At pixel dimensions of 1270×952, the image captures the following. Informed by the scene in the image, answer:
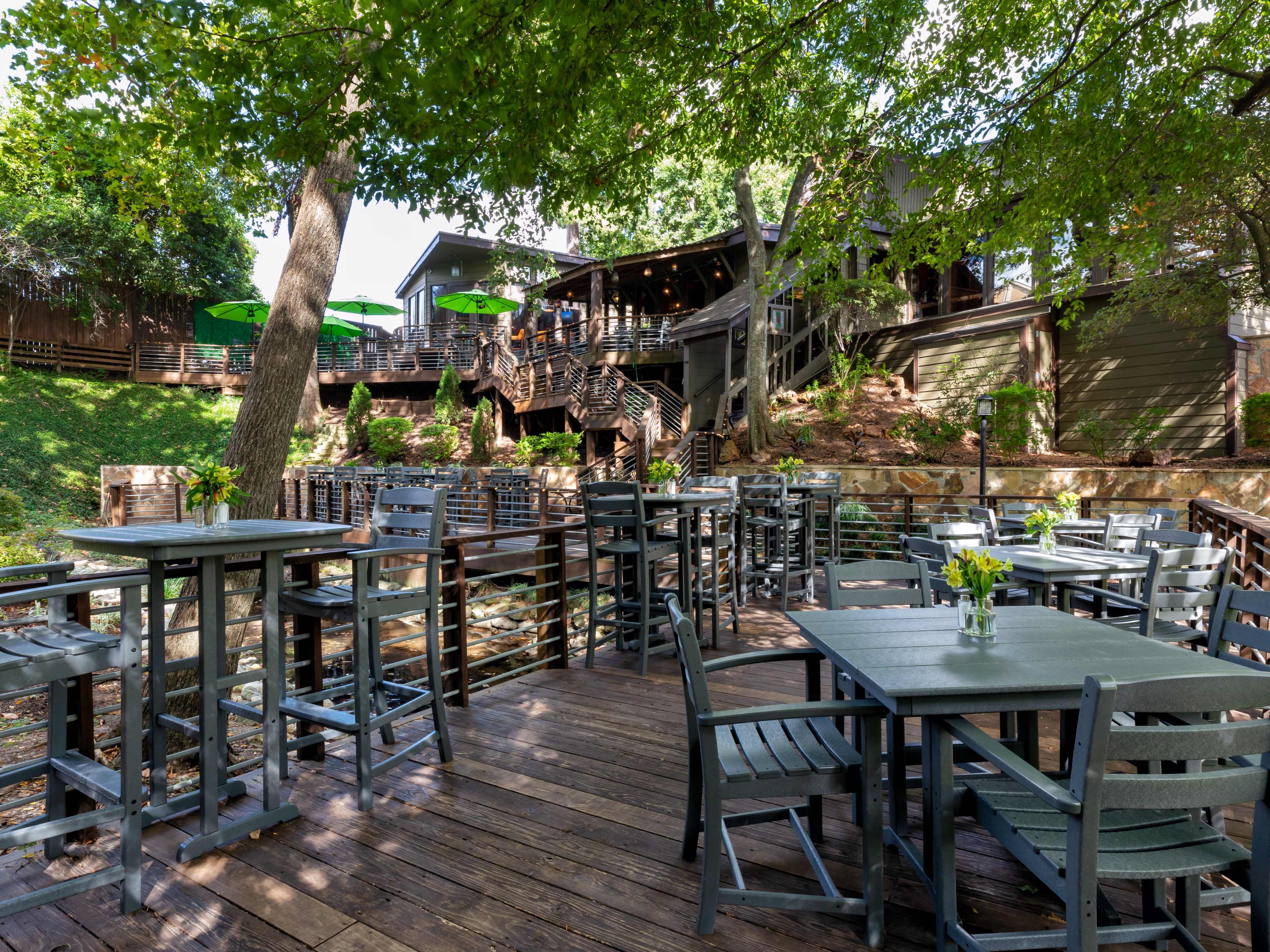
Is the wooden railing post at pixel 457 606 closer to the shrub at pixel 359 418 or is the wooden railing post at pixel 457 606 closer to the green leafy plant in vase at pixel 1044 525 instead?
the green leafy plant in vase at pixel 1044 525

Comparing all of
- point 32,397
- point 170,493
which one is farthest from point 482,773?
point 32,397

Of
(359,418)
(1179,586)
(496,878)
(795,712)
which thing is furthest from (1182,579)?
(359,418)

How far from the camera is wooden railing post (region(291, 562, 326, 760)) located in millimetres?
3670

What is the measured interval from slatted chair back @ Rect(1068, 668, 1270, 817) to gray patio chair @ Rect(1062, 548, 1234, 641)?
2.28 m

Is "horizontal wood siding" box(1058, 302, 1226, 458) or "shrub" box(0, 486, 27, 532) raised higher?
"horizontal wood siding" box(1058, 302, 1226, 458)

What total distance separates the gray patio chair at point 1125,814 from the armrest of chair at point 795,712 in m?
0.21

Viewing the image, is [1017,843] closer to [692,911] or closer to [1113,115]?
[692,911]

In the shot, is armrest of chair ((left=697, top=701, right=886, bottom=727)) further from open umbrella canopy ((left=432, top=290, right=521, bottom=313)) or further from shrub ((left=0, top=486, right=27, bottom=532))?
open umbrella canopy ((left=432, top=290, right=521, bottom=313))

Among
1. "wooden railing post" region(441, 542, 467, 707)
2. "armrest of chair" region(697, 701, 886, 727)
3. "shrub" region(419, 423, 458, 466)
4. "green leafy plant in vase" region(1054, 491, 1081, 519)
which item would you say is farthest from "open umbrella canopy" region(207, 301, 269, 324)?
"armrest of chair" region(697, 701, 886, 727)

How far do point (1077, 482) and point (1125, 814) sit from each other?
10962 millimetres

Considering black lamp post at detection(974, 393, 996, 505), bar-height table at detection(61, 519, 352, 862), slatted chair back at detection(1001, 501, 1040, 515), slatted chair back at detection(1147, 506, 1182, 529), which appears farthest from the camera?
black lamp post at detection(974, 393, 996, 505)

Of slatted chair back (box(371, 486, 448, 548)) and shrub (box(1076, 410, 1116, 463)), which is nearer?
slatted chair back (box(371, 486, 448, 548))

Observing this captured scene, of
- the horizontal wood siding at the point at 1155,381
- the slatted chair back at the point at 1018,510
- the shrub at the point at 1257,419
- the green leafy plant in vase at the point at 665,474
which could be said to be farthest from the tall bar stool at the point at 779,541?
the shrub at the point at 1257,419

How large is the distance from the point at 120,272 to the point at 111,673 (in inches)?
827
